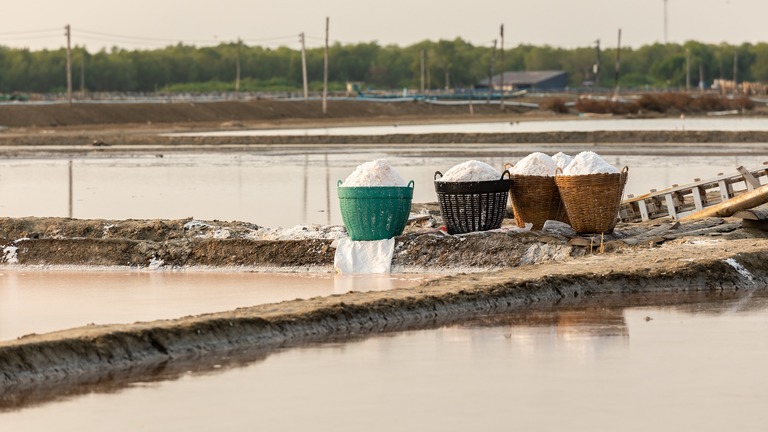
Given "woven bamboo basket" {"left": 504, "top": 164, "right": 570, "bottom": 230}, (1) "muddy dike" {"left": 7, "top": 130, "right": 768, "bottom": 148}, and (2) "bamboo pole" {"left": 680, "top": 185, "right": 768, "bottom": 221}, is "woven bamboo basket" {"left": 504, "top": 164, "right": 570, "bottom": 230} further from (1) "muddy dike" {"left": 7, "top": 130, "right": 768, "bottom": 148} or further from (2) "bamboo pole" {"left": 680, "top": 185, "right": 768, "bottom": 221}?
(1) "muddy dike" {"left": 7, "top": 130, "right": 768, "bottom": 148}

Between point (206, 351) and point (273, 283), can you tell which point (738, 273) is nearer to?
point (273, 283)

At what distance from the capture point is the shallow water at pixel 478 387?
25.8 feet

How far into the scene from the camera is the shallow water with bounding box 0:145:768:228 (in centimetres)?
2191

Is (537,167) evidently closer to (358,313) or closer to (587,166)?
(587,166)

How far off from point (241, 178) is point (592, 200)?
55.1 feet

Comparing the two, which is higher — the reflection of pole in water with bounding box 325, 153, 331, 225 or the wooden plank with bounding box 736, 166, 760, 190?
the wooden plank with bounding box 736, 166, 760, 190

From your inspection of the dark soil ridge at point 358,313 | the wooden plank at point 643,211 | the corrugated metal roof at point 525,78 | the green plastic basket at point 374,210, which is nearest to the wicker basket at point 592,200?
the dark soil ridge at point 358,313

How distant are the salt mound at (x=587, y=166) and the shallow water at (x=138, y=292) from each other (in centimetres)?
222

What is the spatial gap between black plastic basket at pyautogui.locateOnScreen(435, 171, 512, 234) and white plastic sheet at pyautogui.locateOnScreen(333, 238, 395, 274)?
73 cm

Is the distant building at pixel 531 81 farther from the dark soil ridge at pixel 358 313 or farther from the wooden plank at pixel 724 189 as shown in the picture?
the dark soil ridge at pixel 358 313

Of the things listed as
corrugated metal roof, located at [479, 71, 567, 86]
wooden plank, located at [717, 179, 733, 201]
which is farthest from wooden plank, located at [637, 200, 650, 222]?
corrugated metal roof, located at [479, 71, 567, 86]

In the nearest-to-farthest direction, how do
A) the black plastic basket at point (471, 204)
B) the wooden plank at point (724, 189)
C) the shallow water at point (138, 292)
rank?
the shallow water at point (138, 292)
the black plastic basket at point (471, 204)
the wooden plank at point (724, 189)

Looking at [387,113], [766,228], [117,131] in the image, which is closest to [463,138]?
[117,131]

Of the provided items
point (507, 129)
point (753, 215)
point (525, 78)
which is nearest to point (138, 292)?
point (753, 215)
